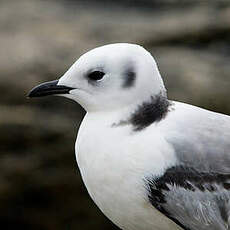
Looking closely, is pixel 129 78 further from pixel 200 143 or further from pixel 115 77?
pixel 200 143

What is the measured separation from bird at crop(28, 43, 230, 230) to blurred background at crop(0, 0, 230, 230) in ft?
4.18

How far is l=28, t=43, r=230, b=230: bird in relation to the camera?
198 cm

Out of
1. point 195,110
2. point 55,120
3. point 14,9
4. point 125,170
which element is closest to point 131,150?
point 125,170

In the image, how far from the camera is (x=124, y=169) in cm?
198

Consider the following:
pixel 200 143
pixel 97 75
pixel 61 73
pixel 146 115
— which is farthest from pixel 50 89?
pixel 61 73

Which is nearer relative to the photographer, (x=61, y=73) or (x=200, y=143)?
(x=200, y=143)

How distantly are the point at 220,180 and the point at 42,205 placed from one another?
1496 mm

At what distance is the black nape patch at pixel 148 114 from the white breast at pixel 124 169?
0.03m

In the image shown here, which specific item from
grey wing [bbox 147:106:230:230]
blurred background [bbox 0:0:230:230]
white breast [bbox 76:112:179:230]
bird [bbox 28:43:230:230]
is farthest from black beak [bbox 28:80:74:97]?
blurred background [bbox 0:0:230:230]

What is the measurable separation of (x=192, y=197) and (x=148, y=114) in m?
0.22

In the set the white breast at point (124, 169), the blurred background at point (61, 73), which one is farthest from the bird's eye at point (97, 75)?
the blurred background at point (61, 73)

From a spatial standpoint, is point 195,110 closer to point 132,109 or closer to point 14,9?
point 132,109

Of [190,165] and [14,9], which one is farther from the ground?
[190,165]

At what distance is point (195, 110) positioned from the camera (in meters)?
2.11
